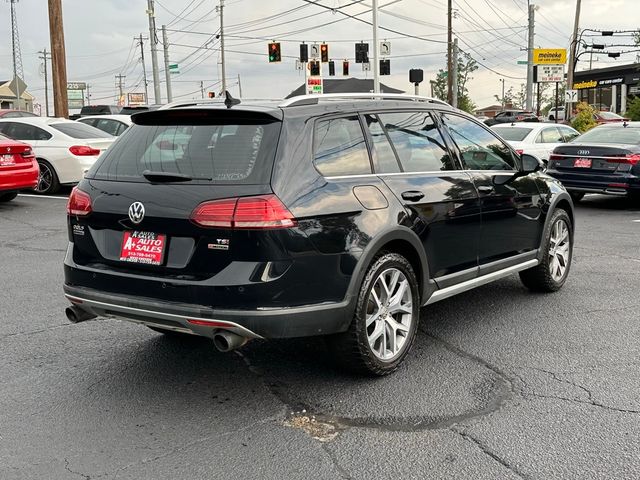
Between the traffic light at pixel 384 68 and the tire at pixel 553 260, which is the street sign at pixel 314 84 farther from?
the tire at pixel 553 260

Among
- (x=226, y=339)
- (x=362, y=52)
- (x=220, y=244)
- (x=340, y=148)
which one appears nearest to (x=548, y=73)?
(x=362, y=52)

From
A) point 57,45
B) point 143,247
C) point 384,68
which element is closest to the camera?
point 143,247

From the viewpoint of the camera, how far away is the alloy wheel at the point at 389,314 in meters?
4.18

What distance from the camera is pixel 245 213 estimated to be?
142 inches

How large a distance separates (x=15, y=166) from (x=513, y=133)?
956 centimetres

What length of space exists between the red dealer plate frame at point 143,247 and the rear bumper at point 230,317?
22cm

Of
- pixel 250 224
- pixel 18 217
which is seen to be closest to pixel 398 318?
pixel 250 224

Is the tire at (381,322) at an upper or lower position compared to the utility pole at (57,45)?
lower

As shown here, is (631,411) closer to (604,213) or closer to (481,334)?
(481,334)

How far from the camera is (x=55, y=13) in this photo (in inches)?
810

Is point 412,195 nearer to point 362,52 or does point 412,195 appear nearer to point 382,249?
point 382,249

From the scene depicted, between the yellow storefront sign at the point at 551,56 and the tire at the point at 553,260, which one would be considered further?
the yellow storefront sign at the point at 551,56

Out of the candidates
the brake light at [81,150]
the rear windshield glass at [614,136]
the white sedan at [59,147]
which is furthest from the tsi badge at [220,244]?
the brake light at [81,150]

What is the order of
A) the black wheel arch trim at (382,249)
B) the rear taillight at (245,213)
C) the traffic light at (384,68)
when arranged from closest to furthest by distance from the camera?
the rear taillight at (245,213) < the black wheel arch trim at (382,249) < the traffic light at (384,68)
